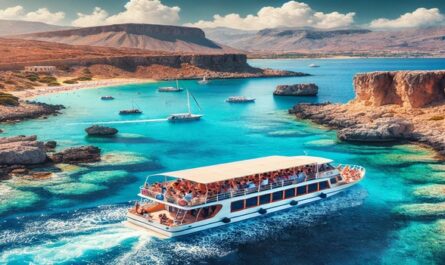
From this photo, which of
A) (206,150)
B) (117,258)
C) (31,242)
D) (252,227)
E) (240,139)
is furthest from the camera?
(240,139)

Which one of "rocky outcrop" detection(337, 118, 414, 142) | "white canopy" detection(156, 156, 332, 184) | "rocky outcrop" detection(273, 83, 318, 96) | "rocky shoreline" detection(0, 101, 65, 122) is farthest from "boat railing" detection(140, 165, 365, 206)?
"rocky outcrop" detection(273, 83, 318, 96)

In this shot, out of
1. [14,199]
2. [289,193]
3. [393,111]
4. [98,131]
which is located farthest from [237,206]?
[393,111]

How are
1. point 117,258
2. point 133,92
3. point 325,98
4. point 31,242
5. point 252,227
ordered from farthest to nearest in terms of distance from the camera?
point 133,92
point 325,98
point 252,227
point 31,242
point 117,258

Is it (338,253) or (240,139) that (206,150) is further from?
(338,253)

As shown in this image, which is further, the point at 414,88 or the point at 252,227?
the point at 414,88

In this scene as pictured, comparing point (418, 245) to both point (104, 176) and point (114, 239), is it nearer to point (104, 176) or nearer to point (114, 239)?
point (114, 239)

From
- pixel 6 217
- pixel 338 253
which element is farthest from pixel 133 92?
pixel 338 253
